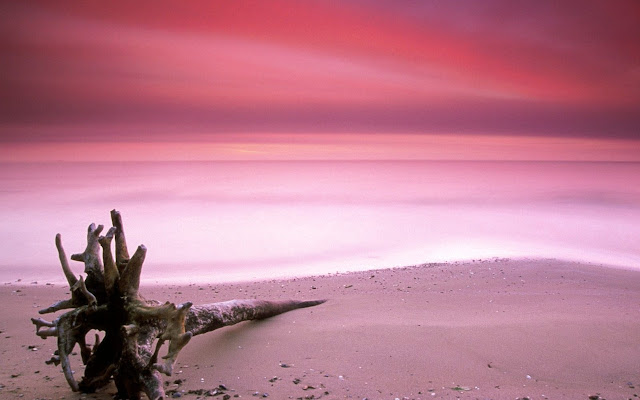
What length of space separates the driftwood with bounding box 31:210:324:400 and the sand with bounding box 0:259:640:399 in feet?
0.96

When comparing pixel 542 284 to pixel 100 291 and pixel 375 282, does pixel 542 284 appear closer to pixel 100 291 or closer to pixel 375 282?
pixel 375 282

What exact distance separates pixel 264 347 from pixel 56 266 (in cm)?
1174

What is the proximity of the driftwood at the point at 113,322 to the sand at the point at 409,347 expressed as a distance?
29 cm

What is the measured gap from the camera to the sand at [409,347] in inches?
169

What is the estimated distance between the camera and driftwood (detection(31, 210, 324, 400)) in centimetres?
370

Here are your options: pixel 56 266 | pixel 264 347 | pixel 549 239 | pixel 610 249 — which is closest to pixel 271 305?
pixel 264 347

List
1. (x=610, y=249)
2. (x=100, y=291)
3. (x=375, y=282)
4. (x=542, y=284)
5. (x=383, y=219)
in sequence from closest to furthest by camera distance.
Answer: (x=100, y=291) < (x=542, y=284) < (x=375, y=282) < (x=610, y=249) < (x=383, y=219)

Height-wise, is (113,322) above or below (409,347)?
above

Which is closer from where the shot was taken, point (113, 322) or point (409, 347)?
point (113, 322)

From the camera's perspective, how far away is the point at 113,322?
4.04m

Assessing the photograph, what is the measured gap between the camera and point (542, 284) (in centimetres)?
787

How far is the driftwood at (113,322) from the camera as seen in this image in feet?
12.1

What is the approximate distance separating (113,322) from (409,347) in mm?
2856

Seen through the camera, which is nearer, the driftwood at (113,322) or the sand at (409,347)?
the driftwood at (113,322)
